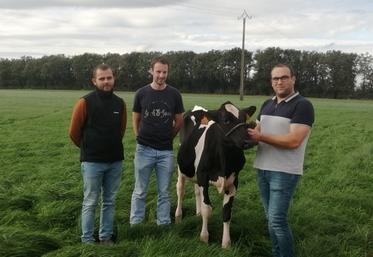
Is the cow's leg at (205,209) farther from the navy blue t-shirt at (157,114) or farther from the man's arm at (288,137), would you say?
the man's arm at (288,137)

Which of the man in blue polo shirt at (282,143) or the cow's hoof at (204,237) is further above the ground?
the man in blue polo shirt at (282,143)

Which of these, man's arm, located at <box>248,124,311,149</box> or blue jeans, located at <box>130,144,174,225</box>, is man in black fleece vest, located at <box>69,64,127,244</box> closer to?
blue jeans, located at <box>130,144,174,225</box>

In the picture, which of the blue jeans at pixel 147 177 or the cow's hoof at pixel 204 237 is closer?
the cow's hoof at pixel 204 237

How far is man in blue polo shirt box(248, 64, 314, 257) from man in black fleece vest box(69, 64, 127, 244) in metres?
1.74

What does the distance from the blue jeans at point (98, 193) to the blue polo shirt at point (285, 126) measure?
6.16 ft

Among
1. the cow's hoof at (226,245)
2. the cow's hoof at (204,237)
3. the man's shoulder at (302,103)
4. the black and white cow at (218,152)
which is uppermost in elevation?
the man's shoulder at (302,103)

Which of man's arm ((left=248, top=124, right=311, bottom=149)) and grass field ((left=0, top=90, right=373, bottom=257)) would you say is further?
grass field ((left=0, top=90, right=373, bottom=257))

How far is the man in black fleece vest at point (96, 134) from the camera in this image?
5867 mm

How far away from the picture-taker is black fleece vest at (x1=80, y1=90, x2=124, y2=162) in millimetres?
5875

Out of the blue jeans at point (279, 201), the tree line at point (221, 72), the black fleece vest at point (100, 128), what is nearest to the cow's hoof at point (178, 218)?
the black fleece vest at point (100, 128)

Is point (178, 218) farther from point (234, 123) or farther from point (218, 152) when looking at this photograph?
point (234, 123)

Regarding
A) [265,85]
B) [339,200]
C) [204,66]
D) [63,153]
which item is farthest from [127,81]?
[339,200]

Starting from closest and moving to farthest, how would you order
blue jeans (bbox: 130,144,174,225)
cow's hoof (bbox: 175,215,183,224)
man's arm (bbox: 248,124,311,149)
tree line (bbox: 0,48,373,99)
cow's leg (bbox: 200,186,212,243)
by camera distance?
man's arm (bbox: 248,124,311,149) → cow's leg (bbox: 200,186,212,243) → blue jeans (bbox: 130,144,174,225) → cow's hoof (bbox: 175,215,183,224) → tree line (bbox: 0,48,373,99)

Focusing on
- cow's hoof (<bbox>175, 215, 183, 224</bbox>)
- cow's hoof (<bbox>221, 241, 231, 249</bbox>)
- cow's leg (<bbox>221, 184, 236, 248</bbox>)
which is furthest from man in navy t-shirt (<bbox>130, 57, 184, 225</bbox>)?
cow's hoof (<bbox>221, 241, 231, 249</bbox>)
